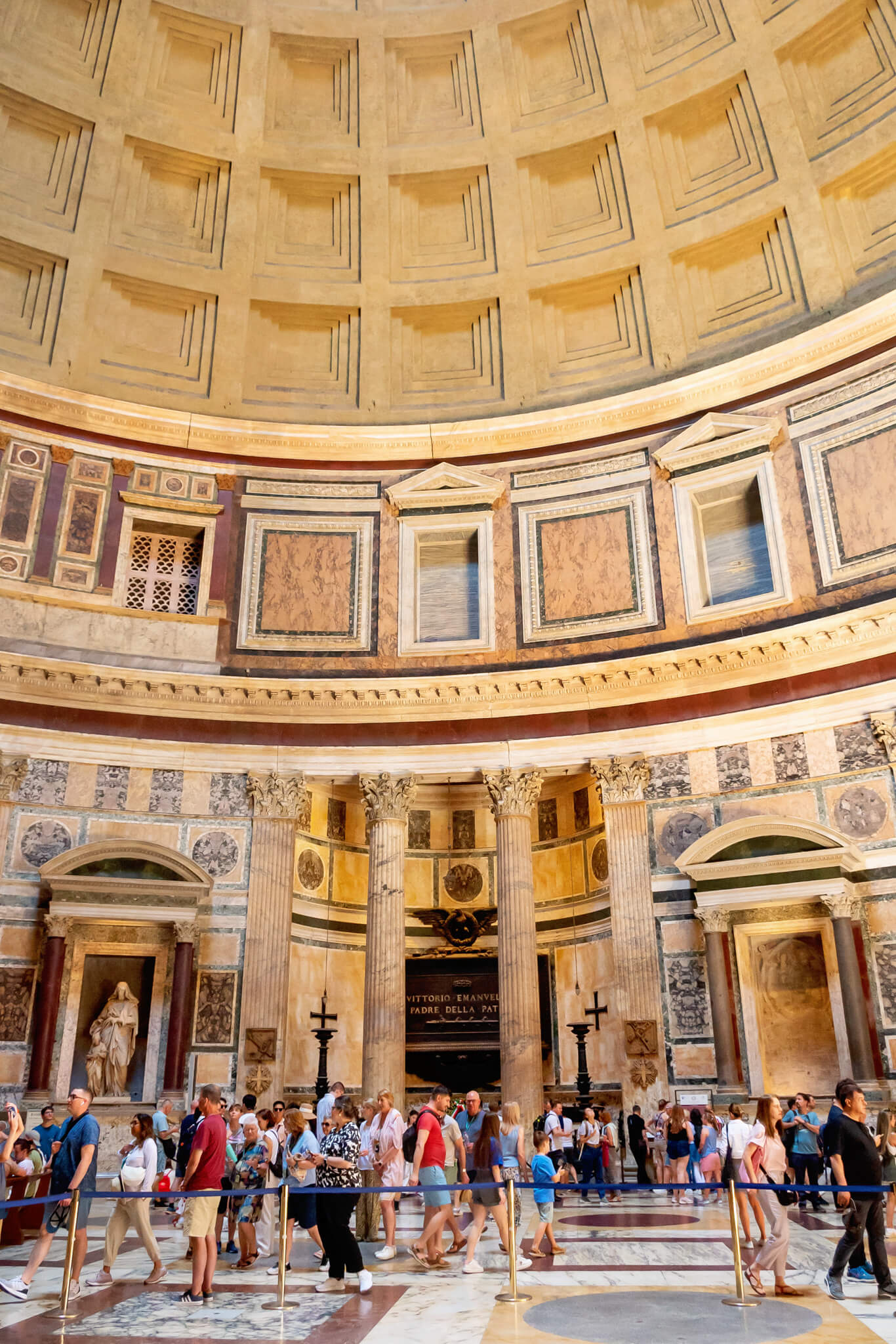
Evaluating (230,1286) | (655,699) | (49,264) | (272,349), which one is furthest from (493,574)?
(230,1286)

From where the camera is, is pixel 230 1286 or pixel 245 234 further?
pixel 245 234

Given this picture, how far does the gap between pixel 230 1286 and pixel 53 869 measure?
38.9 ft

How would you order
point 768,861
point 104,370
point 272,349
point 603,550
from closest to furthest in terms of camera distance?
point 768,861 → point 603,550 → point 104,370 → point 272,349

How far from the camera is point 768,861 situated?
1939 centimetres

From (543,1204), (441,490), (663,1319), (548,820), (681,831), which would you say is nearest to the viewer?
(663,1319)

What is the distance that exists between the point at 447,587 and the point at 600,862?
22.8 feet

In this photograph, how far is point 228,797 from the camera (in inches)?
900

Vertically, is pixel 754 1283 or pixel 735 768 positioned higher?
pixel 735 768

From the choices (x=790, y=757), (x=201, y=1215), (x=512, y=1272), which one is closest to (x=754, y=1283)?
(x=512, y=1272)

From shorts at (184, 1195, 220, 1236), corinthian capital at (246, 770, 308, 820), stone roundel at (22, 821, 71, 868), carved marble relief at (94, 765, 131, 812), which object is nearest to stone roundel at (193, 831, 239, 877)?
corinthian capital at (246, 770, 308, 820)

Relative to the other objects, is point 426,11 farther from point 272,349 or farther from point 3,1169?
point 3,1169

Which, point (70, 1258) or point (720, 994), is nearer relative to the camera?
point (70, 1258)

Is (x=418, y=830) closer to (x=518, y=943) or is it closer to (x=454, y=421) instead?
(x=518, y=943)

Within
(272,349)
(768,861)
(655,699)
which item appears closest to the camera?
(768,861)
